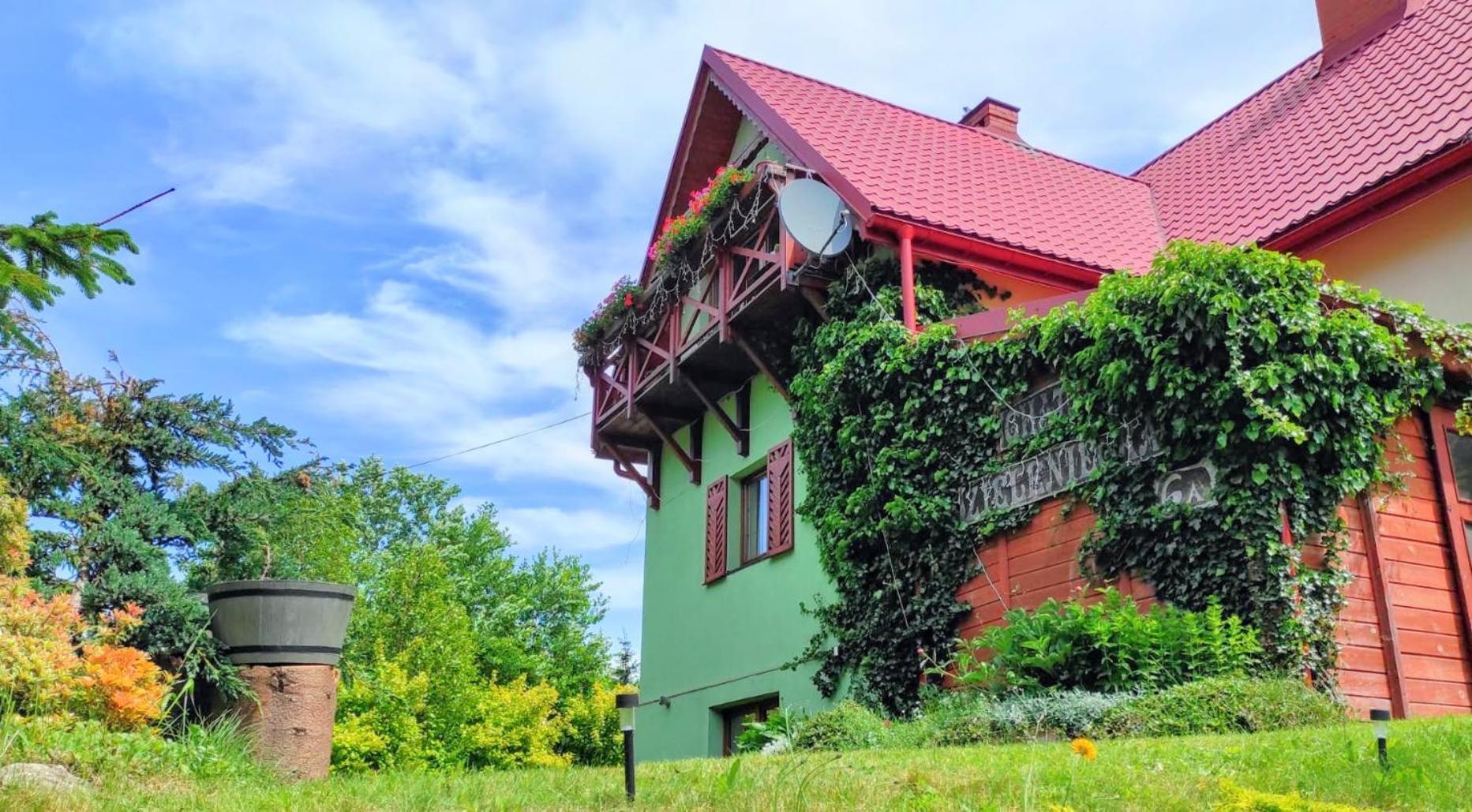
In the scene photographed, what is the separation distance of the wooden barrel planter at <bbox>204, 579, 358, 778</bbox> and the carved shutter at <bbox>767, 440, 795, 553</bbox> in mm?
6287

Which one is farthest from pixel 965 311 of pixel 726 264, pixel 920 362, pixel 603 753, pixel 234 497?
pixel 603 753

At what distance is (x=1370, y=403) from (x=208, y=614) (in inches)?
295

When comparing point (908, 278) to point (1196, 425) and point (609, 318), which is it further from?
point (609, 318)

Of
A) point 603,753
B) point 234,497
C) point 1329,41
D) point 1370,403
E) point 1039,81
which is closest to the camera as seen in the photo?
point 1370,403

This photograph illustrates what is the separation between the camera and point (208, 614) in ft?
24.4

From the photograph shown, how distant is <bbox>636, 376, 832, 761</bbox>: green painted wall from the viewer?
12.6m

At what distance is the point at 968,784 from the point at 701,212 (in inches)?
380

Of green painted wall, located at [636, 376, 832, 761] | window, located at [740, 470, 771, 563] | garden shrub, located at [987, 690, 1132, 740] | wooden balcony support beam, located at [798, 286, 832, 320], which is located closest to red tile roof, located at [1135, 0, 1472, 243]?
wooden balcony support beam, located at [798, 286, 832, 320]

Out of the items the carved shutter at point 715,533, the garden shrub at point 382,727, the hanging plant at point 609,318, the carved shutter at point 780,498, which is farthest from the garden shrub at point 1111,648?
the garden shrub at point 382,727

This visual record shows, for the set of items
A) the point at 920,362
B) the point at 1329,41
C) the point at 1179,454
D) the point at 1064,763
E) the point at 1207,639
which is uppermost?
the point at 1329,41

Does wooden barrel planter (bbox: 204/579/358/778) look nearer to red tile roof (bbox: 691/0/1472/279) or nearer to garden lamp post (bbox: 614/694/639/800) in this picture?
garden lamp post (bbox: 614/694/639/800)

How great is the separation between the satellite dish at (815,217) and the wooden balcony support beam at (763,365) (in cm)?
179

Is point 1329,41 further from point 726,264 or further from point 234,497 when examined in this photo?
point 234,497

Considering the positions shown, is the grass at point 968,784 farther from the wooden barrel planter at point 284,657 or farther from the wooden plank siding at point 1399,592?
the wooden plank siding at point 1399,592
